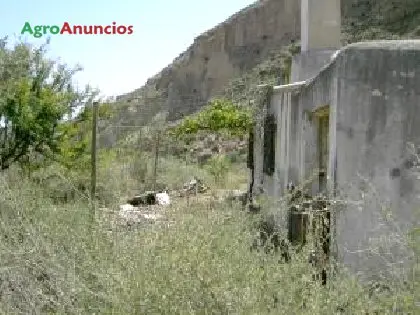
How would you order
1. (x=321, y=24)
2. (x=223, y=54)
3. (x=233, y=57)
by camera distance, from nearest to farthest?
(x=321, y=24) < (x=233, y=57) < (x=223, y=54)

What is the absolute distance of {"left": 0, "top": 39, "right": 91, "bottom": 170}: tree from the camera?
9727mm

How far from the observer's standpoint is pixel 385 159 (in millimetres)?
5484

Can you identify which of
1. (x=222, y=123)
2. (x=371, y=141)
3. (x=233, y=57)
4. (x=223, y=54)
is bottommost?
(x=371, y=141)

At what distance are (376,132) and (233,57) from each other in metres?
40.9

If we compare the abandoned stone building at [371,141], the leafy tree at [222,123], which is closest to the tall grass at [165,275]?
the abandoned stone building at [371,141]

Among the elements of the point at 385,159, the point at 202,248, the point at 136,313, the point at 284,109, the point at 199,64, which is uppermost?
the point at 199,64

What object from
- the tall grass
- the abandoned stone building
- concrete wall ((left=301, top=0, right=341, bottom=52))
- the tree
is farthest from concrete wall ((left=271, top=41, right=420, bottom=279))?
the tree

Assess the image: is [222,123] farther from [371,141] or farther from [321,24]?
[371,141]

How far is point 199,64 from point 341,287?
4482 centimetres

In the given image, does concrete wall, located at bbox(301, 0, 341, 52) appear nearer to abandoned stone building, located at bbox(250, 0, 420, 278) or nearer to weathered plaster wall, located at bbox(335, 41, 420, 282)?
abandoned stone building, located at bbox(250, 0, 420, 278)

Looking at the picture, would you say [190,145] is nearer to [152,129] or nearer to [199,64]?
[152,129]

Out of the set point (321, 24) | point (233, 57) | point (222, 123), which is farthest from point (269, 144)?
point (233, 57)

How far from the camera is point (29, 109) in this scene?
384 inches

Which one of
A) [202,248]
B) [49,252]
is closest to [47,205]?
[49,252]
